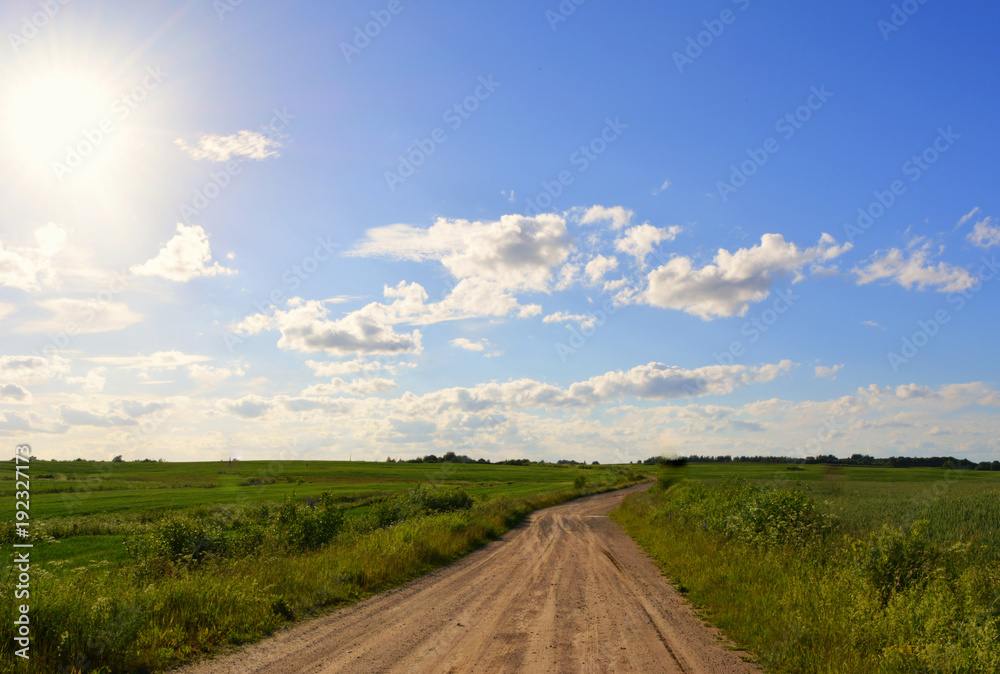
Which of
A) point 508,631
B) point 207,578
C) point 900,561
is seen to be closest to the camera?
point 508,631

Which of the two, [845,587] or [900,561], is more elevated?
[900,561]

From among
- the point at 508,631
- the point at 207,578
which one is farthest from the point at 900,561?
the point at 207,578

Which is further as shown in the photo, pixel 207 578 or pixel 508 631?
pixel 207 578

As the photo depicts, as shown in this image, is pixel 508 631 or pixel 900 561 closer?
pixel 508 631

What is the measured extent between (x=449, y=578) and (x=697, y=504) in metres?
14.8

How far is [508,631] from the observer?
9742mm

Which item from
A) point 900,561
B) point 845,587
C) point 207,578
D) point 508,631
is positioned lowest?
point 508,631

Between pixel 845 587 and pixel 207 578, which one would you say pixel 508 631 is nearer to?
pixel 207 578

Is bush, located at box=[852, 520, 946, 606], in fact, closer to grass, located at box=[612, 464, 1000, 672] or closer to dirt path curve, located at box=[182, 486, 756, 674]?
grass, located at box=[612, 464, 1000, 672]

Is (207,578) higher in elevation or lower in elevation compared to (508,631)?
higher

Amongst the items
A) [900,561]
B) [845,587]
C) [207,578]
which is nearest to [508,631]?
[207,578]

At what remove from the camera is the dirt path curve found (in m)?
7.97

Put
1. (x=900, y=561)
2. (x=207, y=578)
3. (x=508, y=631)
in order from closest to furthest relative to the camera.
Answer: (x=508, y=631)
(x=900, y=561)
(x=207, y=578)

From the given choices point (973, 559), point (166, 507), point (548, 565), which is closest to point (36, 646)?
point (548, 565)
